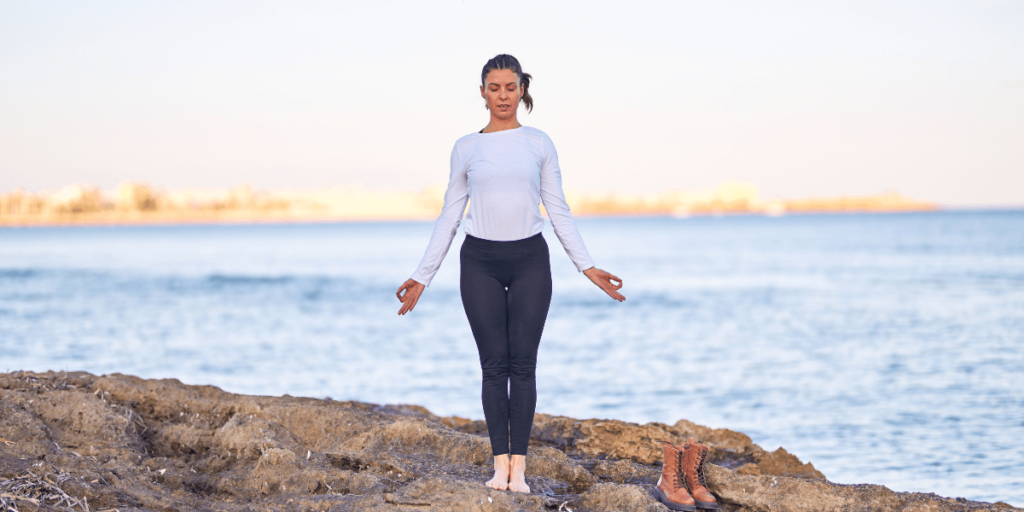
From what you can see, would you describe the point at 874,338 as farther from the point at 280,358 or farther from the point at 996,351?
the point at 280,358

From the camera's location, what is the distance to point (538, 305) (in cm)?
361

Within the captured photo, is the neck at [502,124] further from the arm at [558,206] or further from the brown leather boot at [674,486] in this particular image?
the brown leather boot at [674,486]

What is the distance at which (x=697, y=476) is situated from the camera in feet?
12.3

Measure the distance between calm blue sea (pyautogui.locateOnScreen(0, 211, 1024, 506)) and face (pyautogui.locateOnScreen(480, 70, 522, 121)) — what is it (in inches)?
203

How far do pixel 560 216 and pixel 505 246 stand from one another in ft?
0.97

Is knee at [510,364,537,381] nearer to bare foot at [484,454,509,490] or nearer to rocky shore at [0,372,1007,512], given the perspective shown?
bare foot at [484,454,509,490]

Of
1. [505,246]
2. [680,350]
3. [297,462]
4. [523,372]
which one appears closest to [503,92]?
[505,246]

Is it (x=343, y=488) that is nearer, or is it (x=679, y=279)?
(x=343, y=488)

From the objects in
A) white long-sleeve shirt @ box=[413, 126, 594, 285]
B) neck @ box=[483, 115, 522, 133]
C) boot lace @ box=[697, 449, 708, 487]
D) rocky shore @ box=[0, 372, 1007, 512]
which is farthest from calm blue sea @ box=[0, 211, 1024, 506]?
neck @ box=[483, 115, 522, 133]

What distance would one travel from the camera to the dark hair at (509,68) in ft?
11.9

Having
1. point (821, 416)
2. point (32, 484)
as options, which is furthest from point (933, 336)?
point (32, 484)

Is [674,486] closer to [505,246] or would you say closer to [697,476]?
[697,476]

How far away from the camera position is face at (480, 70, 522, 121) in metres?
3.59

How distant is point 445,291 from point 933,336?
17550 mm
